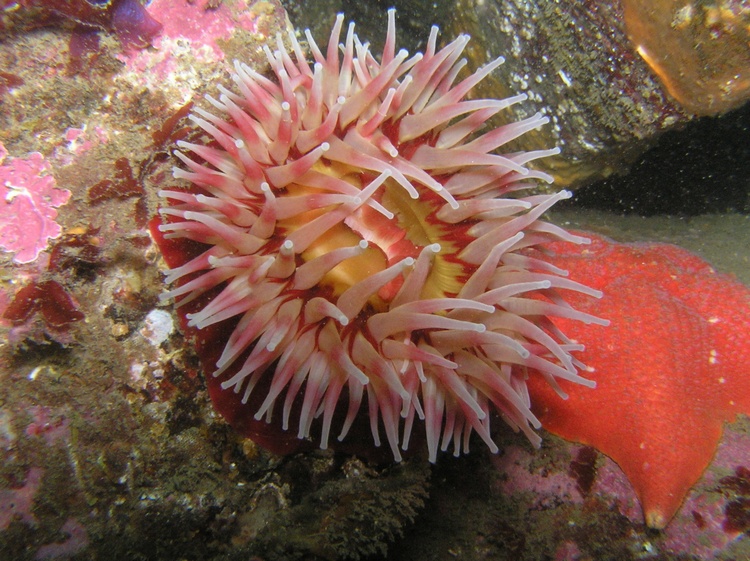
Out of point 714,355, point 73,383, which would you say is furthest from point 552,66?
point 73,383

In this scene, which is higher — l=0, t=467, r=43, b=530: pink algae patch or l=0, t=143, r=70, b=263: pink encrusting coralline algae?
l=0, t=143, r=70, b=263: pink encrusting coralline algae

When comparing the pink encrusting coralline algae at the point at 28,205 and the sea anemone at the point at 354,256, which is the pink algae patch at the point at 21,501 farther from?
the pink encrusting coralline algae at the point at 28,205

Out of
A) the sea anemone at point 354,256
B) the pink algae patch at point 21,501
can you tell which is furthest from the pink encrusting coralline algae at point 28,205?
the pink algae patch at point 21,501

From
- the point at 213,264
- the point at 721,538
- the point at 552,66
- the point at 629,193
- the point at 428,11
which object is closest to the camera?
the point at 213,264

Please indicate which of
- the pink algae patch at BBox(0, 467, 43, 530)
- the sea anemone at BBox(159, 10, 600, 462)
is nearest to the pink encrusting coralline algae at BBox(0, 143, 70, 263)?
the sea anemone at BBox(159, 10, 600, 462)

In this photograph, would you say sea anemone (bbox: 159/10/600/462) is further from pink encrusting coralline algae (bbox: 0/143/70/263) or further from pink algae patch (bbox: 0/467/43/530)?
pink algae patch (bbox: 0/467/43/530)

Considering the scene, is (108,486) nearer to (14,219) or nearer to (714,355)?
(14,219)
